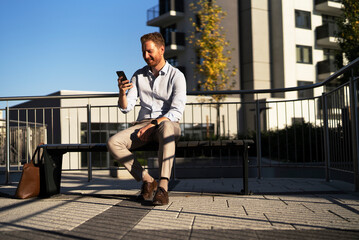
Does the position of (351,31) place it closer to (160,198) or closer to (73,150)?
(73,150)

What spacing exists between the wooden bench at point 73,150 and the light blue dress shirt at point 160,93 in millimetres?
290

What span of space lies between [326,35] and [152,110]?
2451 cm

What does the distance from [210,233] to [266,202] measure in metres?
1.27

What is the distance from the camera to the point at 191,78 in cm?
2678

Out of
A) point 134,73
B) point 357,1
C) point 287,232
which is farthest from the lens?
point 357,1

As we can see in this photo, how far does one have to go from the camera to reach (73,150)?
4117 mm

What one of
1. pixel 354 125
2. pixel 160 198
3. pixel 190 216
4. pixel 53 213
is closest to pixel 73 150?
pixel 53 213

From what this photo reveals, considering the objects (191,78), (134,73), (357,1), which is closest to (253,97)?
(191,78)

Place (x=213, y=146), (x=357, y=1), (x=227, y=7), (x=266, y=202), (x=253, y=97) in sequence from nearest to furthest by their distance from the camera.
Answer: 1. (x=266, y=202)
2. (x=213, y=146)
3. (x=357, y=1)
4. (x=253, y=97)
5. (x=227, y=7)

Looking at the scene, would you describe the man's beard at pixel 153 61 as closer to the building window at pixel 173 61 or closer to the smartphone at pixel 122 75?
the smartphone at pixel 122 75

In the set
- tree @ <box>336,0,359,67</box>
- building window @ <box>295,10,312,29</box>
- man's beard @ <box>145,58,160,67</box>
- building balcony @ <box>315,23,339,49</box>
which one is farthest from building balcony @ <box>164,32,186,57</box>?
man's beard @ <box>145,58,160,67</box>

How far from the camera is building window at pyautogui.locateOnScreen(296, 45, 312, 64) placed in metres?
26.0

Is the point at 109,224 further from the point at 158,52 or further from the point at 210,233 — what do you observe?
the point at 158,52

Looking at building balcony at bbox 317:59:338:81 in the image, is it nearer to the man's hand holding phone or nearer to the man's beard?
the man's beard
